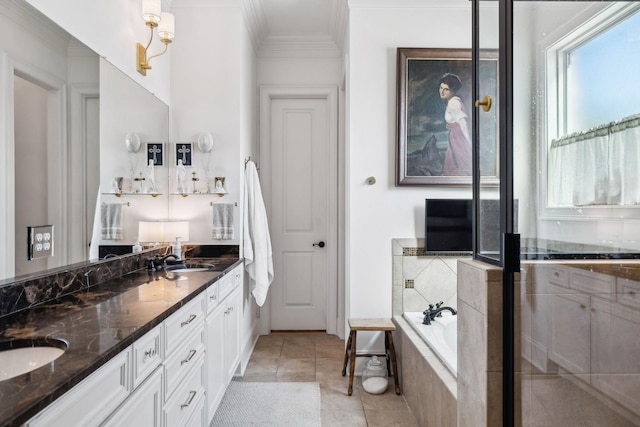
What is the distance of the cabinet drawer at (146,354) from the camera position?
126cm

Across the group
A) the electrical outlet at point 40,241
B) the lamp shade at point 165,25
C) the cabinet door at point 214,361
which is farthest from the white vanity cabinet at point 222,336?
→ the lamp shade at point 165,25

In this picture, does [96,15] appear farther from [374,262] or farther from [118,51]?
[374,262]

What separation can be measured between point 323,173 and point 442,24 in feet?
5.54

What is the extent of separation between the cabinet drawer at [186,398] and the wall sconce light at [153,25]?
1.88 m

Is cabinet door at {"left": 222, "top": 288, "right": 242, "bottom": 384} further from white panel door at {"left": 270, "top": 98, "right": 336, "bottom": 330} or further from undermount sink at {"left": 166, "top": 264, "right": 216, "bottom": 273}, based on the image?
white panel door at {"left": 270, "top": 98, "right": 336, "bottom": 330}

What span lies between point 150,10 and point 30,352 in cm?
210

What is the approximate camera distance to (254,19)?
136 inches

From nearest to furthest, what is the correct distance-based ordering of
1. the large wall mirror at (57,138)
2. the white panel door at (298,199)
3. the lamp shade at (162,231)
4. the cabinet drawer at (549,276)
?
the cabinet drawer at (549,276)
the large wall mirror at (57,138)
the lamp shade at (162,231)
the white panel door at (298,199)

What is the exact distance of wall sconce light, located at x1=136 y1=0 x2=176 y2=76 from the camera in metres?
2.46

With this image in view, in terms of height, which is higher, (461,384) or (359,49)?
(359,49)

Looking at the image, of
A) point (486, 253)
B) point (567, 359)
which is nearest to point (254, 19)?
point (486, 253)

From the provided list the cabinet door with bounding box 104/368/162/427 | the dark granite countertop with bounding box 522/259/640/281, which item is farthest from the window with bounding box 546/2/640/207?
the cabinet door with bounding box 104/368/162/427

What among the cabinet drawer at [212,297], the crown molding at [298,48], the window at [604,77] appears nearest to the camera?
the window at [604,77]

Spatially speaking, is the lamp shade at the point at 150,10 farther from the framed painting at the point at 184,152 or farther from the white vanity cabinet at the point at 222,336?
the white vanity cabinet at the point at 222,336
